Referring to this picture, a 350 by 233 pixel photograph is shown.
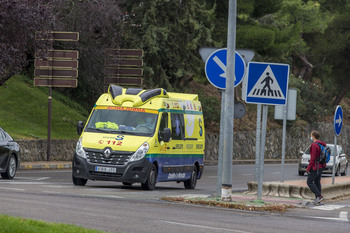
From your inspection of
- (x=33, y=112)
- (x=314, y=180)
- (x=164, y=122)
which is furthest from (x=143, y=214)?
(x=33, y=112)

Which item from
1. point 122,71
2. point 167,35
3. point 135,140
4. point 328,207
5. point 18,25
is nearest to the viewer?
point 328,207

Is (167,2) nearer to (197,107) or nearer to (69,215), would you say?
(197,107)

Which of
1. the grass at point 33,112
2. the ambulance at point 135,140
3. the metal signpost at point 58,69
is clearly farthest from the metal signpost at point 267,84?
the grass at point 33,112

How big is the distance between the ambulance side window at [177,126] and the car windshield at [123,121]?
1003 millimetres

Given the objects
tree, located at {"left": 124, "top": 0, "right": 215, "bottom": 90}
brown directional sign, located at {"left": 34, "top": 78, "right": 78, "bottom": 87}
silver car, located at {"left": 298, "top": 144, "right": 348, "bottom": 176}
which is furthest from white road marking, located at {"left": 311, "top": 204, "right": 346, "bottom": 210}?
tree, located at {"left": 124, "top": 0, "right": 215, "bottom": 90}

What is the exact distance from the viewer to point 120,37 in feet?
146

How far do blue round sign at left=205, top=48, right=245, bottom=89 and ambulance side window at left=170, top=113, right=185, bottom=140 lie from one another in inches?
220

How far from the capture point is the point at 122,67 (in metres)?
42.4

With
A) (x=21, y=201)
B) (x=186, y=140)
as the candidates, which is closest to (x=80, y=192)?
(x=21, y=201)

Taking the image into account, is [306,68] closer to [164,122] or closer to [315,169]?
[164,122]

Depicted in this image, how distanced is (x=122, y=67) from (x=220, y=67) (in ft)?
83.4

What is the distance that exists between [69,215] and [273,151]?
50.1 meters

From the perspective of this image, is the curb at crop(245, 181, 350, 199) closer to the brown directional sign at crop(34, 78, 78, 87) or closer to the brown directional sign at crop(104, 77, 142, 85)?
the brown directional sign at crop(34, 78, 78, 87)

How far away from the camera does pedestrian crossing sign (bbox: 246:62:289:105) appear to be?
1755 centimetres
